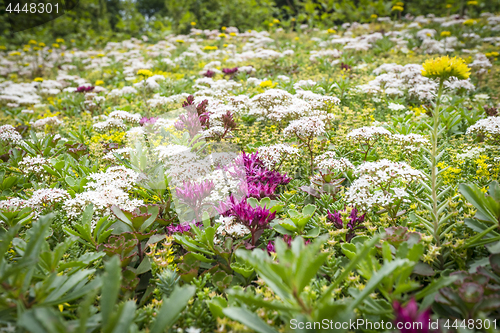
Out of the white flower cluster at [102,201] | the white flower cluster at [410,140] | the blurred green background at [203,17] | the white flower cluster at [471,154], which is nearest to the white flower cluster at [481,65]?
the white flower cluster at [471,154]

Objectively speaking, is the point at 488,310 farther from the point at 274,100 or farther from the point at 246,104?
the point at 246,104

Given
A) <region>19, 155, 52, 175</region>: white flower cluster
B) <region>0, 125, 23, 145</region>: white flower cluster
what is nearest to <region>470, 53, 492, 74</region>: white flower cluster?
<region>19, 155, 52, 175</region>: white flower cluster

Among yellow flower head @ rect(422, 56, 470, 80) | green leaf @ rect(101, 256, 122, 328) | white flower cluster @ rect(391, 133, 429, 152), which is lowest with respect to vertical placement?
green leaf @ rect(101, 256, 122, 328)

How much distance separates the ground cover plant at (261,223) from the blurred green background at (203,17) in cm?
1073

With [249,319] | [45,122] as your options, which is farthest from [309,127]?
[45,122]

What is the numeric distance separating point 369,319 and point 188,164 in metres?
1.68

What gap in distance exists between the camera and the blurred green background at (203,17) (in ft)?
43.5

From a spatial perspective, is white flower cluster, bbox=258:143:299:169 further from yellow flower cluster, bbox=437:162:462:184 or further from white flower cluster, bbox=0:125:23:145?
white flower cluster, bbox=0:125:23:145

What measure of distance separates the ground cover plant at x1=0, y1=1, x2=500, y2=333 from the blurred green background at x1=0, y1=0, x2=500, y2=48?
35.2ft

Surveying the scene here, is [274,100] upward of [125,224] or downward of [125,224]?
upward

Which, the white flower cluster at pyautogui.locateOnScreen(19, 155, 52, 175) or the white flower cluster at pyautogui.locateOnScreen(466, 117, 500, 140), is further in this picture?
the white flower cluster at pyautogui.locateOnScreen(19, 155, 52, 175)

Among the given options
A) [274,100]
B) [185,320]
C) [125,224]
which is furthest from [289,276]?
[274,100]

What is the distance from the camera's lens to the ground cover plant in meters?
1.18

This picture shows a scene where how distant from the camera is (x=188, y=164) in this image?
2.40 meters
